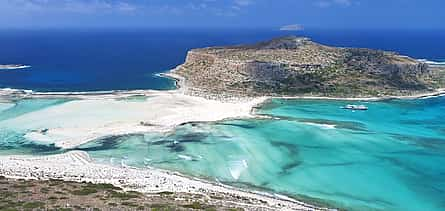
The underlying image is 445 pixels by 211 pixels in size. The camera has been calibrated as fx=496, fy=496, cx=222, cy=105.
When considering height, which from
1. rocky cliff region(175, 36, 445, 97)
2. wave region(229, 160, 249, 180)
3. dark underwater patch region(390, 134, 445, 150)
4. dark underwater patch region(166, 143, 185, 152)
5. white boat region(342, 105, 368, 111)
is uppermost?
rocky cliff region(175, 36, 445, 97)

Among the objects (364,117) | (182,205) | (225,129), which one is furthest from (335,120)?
(182,205)

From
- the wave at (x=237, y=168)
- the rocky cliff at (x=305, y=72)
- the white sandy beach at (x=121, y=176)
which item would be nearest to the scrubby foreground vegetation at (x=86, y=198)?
the white sandy beach at (x=121, y=176)

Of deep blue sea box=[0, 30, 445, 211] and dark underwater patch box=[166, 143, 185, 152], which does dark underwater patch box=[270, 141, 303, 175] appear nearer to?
deep blue sea box=[0, 30, 445, 211]

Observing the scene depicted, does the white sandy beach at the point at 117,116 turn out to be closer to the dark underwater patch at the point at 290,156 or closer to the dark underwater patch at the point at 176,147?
the dark underwater patch at the point at 176,147

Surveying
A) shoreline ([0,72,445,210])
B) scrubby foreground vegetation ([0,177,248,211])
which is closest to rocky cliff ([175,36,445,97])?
shoreline ([0,72,445,210])

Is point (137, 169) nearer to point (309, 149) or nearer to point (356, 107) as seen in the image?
point (309, 149)

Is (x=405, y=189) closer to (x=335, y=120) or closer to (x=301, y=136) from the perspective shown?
(x=301, y=136)

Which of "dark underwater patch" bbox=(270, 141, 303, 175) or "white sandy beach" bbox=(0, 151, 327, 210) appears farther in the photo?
"dark underwater patch" bbox=(270, 141, 303, 175)
